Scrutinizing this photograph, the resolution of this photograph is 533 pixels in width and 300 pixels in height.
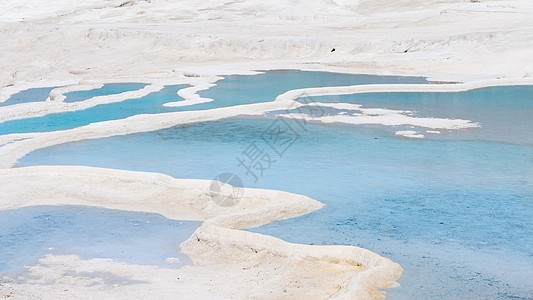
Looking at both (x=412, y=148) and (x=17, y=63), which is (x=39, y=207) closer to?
(x=412, y=148)

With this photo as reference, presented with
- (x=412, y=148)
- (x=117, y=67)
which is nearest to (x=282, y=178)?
(x=412, y=148)

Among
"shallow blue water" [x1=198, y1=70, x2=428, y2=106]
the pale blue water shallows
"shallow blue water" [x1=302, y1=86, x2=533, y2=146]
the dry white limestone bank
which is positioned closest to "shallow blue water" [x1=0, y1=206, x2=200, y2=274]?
the dry white limestone bank

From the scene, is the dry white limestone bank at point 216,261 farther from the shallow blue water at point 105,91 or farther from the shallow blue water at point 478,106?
the shallow blue water at point 105,91

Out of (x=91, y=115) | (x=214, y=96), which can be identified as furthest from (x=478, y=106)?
(x=91, y=115)

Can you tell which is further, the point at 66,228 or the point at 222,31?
the point at 222,31

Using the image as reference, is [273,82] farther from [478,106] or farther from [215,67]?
[478,106]

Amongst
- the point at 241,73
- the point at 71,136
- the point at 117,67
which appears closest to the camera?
the point at 71,136

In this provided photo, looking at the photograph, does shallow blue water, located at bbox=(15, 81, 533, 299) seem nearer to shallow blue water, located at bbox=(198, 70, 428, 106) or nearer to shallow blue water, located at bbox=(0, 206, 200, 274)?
shallow blue water, located at bbox=(0, 206, 200, 274)
